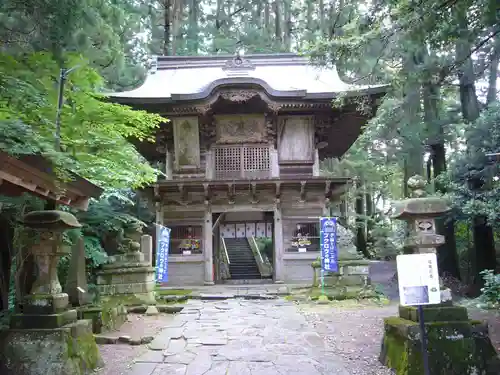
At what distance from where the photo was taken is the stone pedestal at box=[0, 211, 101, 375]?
14.6 ft

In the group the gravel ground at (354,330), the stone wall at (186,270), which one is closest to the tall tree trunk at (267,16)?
the stone wall at (186,270)

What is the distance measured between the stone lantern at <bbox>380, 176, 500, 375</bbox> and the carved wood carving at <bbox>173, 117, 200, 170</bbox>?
9.66 metres

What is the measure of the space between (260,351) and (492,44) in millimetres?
7721

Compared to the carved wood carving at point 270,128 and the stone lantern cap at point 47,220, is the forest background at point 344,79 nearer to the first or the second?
the stone lantern cap at point 47,220

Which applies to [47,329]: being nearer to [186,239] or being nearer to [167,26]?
[186,239]

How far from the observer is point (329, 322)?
26.1 feet

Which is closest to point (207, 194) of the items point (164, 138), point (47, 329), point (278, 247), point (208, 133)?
point (208, 133)

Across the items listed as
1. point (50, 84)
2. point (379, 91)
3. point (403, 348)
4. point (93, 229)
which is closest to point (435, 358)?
point (403, 348)

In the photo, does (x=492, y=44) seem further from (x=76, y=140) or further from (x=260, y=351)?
(x=76, y=140)

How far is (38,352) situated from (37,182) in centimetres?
186

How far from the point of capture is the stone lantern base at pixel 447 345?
457 cm

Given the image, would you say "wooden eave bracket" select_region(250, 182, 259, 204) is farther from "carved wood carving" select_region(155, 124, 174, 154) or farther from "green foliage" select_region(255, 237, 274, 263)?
"green foliage" select_region(255, 237, 274, 263)

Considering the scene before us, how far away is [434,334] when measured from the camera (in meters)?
4.67

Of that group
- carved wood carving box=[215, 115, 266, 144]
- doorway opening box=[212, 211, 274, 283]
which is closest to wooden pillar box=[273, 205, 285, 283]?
carved wood carving box=[215, 115, 266, 144]
